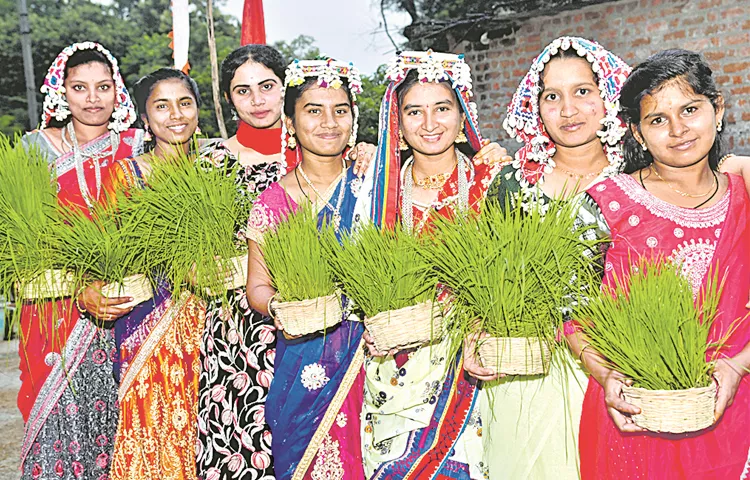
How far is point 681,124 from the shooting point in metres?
1.98

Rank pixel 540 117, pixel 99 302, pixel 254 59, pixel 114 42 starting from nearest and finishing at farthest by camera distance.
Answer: pixel 540 117
pixel 99 302
pixel 254 59
pixel 114 42

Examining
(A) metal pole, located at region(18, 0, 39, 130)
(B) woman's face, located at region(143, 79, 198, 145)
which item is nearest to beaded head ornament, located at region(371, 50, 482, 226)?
(B) woman's face, located at region(143, 79, 198, 145)

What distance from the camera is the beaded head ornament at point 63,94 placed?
10.6 ft

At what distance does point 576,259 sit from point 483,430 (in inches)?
26.5

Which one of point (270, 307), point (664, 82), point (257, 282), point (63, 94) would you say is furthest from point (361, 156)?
point (63, 94)

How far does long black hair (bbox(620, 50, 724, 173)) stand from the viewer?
Result: 198 centimetres

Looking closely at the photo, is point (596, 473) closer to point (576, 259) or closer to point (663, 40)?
point (576, 259)

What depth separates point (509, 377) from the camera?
2275 mm

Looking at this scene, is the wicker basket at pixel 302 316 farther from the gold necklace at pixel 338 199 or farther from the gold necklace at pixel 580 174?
Result: the gold necklace at pixel 580 174

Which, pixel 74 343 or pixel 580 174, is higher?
pixel 580 174

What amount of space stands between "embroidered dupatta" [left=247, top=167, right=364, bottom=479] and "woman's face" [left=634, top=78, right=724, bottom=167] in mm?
1076

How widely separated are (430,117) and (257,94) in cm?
103

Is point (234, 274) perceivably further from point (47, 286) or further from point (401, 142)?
point (401, 142)

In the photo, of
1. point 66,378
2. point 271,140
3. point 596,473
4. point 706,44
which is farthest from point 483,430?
point 706,44
